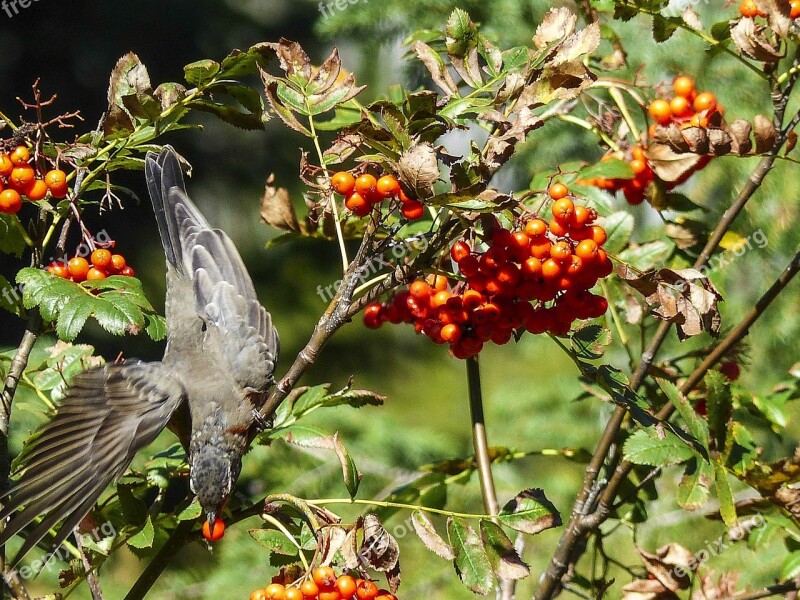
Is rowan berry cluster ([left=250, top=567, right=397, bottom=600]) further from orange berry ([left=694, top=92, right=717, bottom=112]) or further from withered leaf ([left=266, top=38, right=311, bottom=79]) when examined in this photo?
orange berry ([left=694, top=92, right=717, bottom=112])

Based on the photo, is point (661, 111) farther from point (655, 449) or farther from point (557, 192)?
point (655, 449)

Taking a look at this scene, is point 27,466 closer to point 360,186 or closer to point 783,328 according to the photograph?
point 360,186

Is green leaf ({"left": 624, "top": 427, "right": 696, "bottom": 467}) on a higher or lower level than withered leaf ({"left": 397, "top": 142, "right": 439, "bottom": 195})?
lower

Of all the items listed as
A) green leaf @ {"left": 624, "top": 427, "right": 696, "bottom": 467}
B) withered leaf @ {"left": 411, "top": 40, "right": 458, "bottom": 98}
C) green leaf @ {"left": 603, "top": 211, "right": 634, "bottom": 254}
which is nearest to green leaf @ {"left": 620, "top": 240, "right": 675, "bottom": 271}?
green leaf @ {"left": 603, "top": 211, "right": 634, "bottom": 254}

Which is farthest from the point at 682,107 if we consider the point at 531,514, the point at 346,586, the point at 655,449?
the point at 346,586

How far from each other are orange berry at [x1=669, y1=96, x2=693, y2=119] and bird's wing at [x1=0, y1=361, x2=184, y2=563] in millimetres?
1078

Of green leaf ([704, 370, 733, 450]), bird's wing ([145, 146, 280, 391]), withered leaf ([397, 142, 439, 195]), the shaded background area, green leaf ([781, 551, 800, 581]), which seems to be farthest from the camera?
the shaded background area

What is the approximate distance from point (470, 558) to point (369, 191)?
525 millimetres

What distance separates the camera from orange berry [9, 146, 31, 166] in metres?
1.33

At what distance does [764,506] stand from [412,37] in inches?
42.4

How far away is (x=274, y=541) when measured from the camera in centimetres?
125

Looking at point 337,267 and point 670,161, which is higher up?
point 670,161

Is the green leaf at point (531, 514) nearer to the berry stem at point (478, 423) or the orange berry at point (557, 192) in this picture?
the berry stem at point (478, 423)

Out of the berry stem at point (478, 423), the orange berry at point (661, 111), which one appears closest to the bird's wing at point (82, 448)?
the berry stem at point (478, 423)
